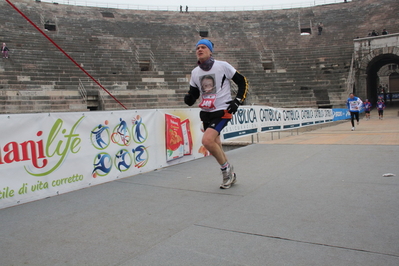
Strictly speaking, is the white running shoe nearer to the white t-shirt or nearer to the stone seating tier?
the white t-shirt

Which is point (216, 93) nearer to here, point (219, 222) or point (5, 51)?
point (219, 222)

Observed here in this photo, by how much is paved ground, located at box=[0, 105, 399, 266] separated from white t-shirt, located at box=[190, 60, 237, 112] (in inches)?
45.0

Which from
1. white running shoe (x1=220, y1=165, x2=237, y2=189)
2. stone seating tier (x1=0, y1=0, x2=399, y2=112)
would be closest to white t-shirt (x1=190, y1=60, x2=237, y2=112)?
white running shoe (x1=220, y1=165, x2=237, y2=189)

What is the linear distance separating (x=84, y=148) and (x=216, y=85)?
2.22 metres

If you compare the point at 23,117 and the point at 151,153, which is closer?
the point at 23,117

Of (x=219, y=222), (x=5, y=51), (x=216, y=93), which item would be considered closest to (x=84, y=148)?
(x=216, y=93)

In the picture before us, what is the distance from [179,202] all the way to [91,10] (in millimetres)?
32697

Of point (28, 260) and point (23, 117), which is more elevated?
point (23, 117)

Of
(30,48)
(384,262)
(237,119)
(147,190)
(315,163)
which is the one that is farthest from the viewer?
(30,48)

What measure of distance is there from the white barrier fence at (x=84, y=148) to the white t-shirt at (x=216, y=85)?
1.81 metres

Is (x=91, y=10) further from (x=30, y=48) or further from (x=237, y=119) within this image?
(x=237, y=119)

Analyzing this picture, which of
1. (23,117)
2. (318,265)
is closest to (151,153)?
(23,117)

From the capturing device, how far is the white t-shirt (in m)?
4.40

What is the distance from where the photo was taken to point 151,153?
6.12 m
